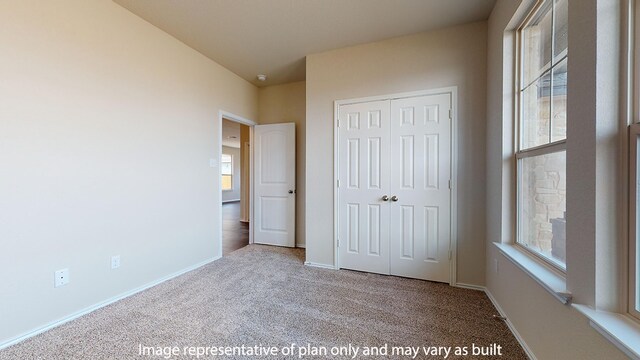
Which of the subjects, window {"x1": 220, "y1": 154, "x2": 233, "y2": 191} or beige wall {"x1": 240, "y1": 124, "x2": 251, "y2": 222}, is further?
window {"x1": 220, "y1": 154, "x2": 233, "y2": 191}

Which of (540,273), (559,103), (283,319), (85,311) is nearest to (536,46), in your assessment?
(559,103)

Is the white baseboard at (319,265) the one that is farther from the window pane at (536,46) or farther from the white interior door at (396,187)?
the window pane at (536,46)

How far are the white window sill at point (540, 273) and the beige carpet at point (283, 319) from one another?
0.54 meters

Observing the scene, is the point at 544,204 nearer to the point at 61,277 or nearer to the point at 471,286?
the point at 471,286

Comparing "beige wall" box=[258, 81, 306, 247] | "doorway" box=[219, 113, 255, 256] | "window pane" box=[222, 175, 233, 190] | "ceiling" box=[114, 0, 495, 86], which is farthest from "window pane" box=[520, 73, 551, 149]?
"window pane" box=[222, 175, 233, 190]

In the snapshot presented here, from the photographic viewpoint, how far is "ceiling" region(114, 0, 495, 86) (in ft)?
7.32

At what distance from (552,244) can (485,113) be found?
4.57 feet

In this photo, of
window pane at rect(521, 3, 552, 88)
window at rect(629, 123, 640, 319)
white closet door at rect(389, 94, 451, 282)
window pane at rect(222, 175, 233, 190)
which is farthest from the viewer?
window pane at rect(222, 175, 233, 190)

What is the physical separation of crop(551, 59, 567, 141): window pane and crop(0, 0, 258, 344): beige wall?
329cm

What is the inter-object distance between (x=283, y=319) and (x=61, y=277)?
5.65 feet

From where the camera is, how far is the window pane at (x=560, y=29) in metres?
1.43

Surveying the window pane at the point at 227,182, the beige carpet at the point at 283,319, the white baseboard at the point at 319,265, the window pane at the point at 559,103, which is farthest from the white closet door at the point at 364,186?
the window pane at the point at 227,182

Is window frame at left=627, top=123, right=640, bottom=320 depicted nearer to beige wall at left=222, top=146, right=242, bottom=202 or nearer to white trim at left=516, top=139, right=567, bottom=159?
white trim at left=516, top=139, right=567, bottom=159

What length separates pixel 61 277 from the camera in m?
1.92
